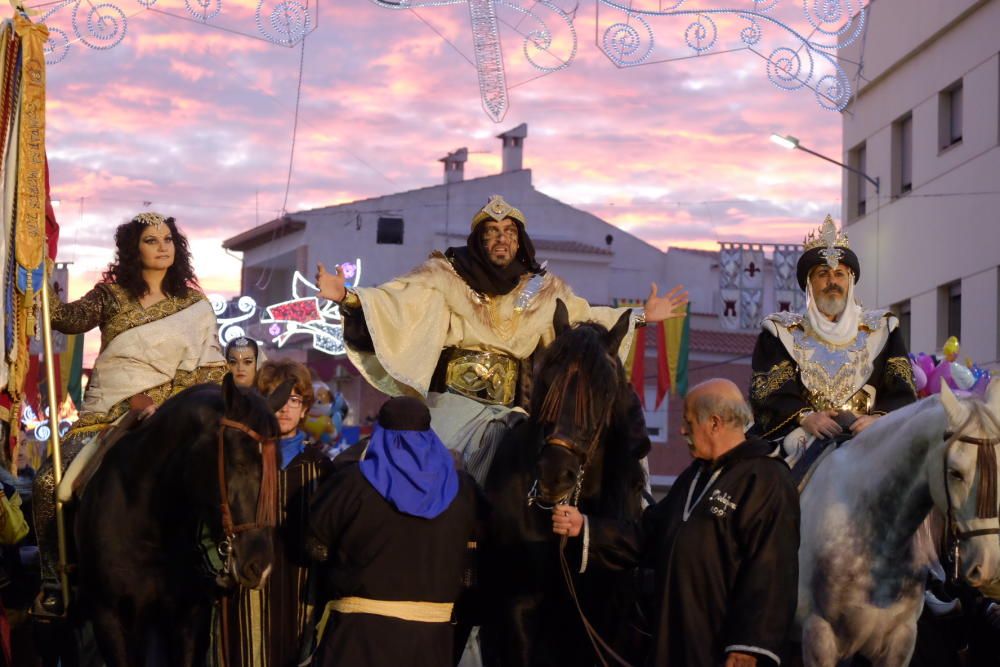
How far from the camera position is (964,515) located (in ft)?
23.9

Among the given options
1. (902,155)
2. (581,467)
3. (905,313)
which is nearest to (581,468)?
(581,467)

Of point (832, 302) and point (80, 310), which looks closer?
point (80, 310)

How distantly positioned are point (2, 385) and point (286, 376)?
5.76ft

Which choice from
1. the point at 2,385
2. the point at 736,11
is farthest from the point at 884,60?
the point at 2,385

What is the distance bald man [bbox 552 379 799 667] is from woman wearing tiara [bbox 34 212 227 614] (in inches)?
136

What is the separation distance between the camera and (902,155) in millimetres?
30312

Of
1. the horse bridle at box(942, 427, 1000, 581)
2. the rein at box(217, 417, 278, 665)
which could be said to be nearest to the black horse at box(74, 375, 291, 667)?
the rein at box(217, 417, 278, 665)

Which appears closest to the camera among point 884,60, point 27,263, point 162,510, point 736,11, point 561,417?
point 561,417

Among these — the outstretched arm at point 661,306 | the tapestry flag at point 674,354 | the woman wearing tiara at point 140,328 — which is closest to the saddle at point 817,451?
the outstretched arm at point 661,306

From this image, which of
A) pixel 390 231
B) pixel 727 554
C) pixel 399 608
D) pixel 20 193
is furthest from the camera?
pixel 390 231

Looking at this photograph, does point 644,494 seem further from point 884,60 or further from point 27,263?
point 884,60

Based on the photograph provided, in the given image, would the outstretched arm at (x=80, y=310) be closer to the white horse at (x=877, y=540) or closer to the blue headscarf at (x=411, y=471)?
the blue headscarf at (x=411, y=471)

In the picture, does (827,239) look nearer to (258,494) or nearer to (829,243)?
(829,243)

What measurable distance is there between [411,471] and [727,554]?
61.8 inches
